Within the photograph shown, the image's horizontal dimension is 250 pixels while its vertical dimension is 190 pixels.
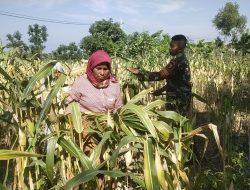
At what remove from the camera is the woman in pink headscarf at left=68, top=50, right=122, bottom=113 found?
2.62m

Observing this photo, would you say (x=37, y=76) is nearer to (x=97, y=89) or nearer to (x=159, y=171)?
(x=159, y=171)

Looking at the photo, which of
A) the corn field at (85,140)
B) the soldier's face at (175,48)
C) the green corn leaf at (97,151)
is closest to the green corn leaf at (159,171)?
the corn field at (85,140)

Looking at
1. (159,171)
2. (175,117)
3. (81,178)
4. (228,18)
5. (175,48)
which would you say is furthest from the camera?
(228,18)

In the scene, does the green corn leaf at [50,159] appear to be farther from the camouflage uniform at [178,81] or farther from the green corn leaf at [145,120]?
the camouflage uniform at [178,81]

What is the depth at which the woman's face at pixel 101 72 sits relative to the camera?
8.72ft

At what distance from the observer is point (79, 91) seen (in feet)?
8.66

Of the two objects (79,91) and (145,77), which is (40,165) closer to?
(79,91)

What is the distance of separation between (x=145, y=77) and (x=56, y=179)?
4.69 feet

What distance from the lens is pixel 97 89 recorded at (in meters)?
2.69

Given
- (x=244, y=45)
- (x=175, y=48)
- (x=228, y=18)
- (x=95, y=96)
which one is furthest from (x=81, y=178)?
(x=228, y=18)

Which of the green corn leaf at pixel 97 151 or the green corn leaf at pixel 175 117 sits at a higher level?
the green corn leaf at pixel 175 117

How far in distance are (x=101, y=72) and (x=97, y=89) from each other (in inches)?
4.9

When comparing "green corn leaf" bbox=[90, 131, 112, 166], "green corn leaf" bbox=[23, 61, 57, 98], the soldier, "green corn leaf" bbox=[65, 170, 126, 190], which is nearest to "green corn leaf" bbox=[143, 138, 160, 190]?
"green corn leaf" bbox=[65, 170, 126, 190]

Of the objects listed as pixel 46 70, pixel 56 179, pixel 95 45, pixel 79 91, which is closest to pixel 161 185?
pixel 56 179
